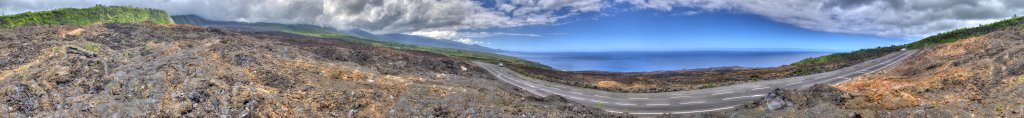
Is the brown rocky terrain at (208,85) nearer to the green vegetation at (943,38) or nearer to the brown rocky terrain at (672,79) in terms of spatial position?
the brown rocky terrain at (672,79)

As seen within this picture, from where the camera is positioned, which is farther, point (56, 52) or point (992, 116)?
point (56, 52)

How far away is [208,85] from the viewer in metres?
27.1

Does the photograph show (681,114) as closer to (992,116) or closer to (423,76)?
(992,116)

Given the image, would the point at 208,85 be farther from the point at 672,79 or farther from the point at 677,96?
the point at 672,79

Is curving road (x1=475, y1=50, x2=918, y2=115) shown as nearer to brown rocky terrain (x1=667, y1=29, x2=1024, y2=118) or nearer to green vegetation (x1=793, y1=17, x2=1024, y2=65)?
brown rocky terrain (x1=667, y1=29, x2=1024, y2=118)

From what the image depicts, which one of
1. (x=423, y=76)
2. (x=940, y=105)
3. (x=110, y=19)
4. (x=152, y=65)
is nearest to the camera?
(x=940, y=105)

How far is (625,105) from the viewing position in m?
36.6

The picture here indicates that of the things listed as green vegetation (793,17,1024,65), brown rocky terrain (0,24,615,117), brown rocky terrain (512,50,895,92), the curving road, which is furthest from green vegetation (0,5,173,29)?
green vegetation (793,17,1024,65)

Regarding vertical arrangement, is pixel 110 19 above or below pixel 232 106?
above

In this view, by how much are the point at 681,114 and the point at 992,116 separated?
15222 millimetres

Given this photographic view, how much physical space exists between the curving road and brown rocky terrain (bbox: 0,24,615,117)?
4.31 meters

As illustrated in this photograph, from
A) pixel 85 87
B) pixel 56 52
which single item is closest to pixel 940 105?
pixel 85 87

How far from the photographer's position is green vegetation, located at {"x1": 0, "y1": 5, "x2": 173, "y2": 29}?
62.7m

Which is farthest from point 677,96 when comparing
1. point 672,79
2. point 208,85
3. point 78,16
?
point 78,16
